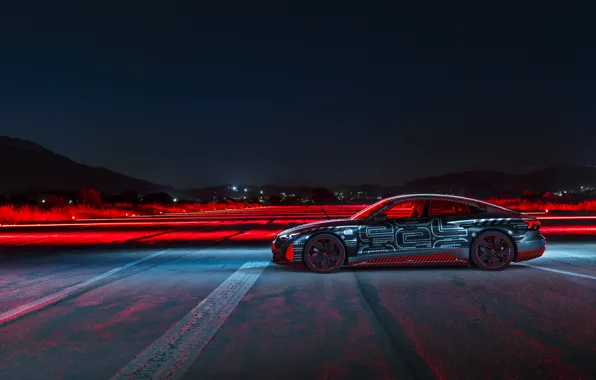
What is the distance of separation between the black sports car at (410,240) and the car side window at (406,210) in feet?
0.07

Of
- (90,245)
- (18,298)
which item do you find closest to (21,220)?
(90,245)

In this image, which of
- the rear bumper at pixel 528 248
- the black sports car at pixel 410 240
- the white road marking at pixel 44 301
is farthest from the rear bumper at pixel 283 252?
the rear bumper at pixel 528 248

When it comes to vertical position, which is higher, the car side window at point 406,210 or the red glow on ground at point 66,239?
the car side window at point 406,210

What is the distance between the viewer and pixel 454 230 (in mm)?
11914

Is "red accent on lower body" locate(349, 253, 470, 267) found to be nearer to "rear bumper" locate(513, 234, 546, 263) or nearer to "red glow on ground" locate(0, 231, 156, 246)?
"rear bumper" locate(513, 234, 546, 263)

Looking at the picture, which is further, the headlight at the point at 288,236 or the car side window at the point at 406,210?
the car side window at the point at 406,210

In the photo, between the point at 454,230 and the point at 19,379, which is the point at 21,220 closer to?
the point at 454,230

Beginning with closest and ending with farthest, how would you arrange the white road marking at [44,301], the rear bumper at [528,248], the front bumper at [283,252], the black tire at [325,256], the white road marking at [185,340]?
1. the white road marking at [185,340]
2. the white road marking at [44,301]
3. the black tire at [325,256]
4. the front bumper at [283,252]
5. the rear bumper at [528,248]

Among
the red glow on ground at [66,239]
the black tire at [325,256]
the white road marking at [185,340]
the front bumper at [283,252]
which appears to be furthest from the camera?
the red glow on ground at [66,239]

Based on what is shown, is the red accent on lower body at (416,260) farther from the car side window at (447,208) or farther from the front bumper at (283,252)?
the front bumper at (283,252)

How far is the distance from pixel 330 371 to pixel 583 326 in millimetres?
3369

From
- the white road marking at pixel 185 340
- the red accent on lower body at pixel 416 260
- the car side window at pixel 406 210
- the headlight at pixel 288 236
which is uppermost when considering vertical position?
the car side window at pixel 406 210

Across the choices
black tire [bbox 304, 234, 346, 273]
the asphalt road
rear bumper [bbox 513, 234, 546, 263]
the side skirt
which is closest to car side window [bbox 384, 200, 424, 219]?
the side skirt

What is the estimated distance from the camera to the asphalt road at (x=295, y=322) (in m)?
5.59
